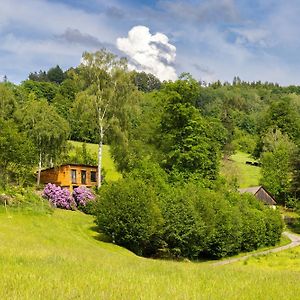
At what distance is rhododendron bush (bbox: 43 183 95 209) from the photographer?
44562 mm

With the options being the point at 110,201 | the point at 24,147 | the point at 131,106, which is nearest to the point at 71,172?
the point at 24,147

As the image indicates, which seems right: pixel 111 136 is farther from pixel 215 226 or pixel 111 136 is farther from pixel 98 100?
pixel 215 226

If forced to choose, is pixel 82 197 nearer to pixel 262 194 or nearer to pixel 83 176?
pixel 83 176

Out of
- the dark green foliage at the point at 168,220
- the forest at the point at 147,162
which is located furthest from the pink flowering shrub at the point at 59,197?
the dark green foliage at the point at 168,220

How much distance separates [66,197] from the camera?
45.0 meters

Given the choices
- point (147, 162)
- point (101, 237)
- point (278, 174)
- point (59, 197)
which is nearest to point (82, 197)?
point (59, 197)

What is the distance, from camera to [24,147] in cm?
4706

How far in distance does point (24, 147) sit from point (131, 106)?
12.8 meters

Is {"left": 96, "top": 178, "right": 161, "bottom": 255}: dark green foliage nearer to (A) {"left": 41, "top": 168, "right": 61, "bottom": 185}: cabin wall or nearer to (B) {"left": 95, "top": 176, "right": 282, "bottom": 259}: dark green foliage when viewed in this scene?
(B) {"left": 95, "top": 176, "right": 282, "bottom": 259}: dark green foliage

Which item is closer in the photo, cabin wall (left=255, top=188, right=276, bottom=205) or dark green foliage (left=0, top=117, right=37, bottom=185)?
dark green foliage (left=0, top=117, right=37, bottom=185)

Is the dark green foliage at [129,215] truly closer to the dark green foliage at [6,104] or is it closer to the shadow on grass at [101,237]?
the shadow on grass at [101,237]

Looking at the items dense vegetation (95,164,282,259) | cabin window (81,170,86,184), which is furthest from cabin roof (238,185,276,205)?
cabin window (81,170,86,184)

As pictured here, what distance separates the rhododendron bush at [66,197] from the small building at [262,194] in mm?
33266

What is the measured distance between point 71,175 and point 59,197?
1066 cm
